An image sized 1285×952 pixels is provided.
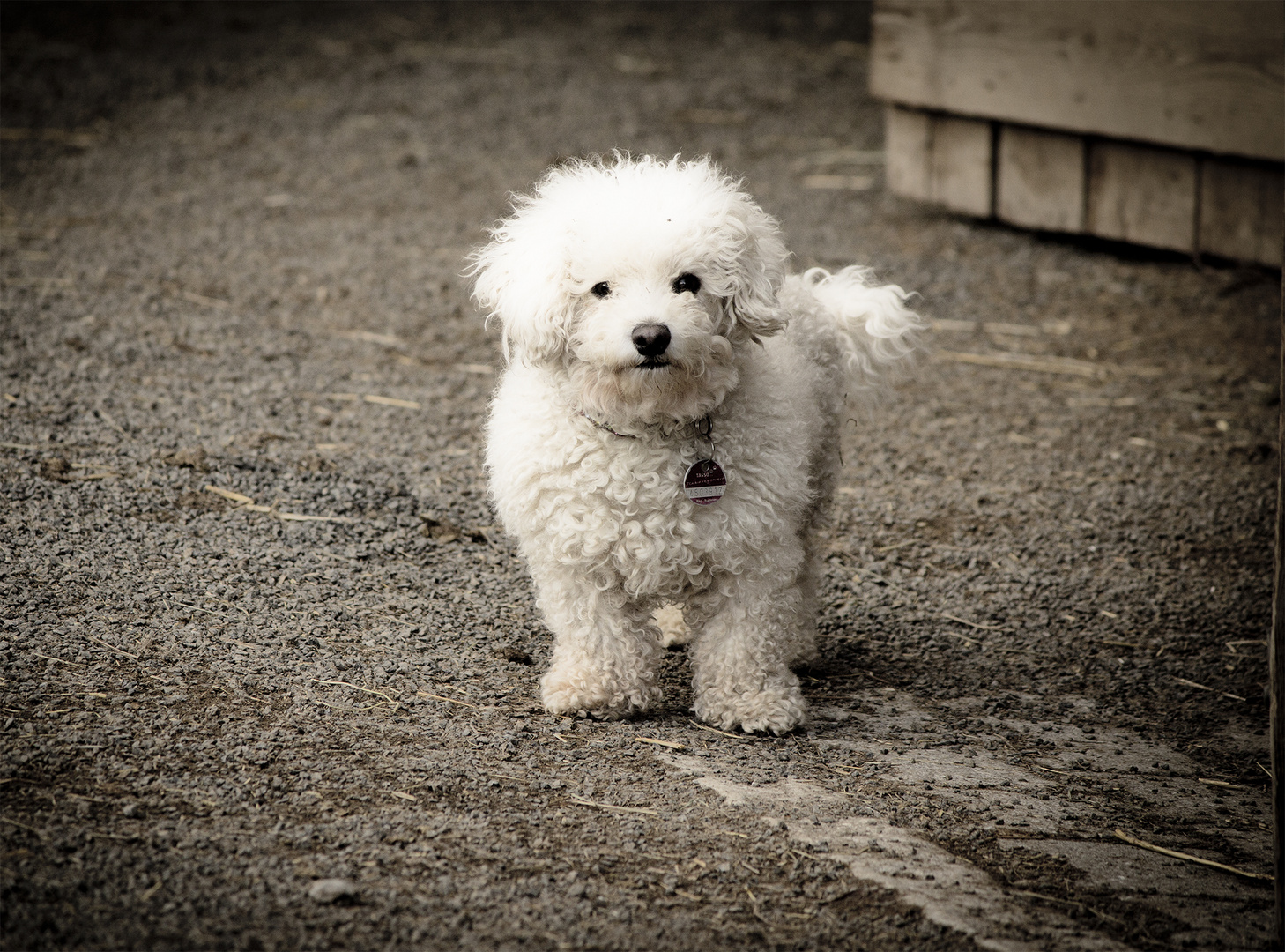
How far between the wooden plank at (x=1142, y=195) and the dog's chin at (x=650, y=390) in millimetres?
5031

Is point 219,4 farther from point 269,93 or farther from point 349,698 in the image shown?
point 349,698

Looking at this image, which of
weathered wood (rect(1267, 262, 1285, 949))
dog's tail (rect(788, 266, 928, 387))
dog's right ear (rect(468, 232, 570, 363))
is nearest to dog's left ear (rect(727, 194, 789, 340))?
dog's right ear (rect(468, 232, 570, 363))

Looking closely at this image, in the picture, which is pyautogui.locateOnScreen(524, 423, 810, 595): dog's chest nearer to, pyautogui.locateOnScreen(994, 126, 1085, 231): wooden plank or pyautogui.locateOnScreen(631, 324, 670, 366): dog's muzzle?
pyautogui.locateOnScreen(631, 324, 670, 366): dog's muzzle

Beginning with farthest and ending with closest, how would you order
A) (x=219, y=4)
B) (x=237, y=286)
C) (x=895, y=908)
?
1. (x=219, y=4)
2. (x=237, y=286)
3. (x=895, y=908)

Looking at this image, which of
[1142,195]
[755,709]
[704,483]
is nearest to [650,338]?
[704,483]

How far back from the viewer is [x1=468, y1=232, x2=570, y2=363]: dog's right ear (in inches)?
127

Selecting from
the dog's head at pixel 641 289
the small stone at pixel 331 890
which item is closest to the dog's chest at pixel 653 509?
the dog's head at pixel 641 289

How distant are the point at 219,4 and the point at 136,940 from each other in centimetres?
1230

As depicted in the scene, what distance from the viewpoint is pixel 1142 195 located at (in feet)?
24.8

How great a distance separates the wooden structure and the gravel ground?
271 millimetres

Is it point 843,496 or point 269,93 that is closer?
point 843,496

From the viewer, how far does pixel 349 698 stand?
11.5 feet

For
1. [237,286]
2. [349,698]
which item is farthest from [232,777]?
[237,286]

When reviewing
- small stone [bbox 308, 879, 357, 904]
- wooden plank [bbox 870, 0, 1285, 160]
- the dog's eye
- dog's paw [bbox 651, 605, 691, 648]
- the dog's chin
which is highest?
wooden plank [bbox 870, 0, 1285, 160]
